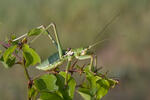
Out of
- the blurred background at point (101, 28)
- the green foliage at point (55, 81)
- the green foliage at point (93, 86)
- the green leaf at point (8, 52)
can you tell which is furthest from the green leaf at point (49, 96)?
the blurred background at point (101, 28)

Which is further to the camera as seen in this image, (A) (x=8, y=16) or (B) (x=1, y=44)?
(A) (x=8, y=16)

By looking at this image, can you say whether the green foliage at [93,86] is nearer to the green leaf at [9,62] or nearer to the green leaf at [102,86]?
the green leaf at [102,86]

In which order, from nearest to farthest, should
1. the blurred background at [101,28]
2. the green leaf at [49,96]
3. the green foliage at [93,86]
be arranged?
1. the green leaf at [49,96]
2. the green foliage at [93,86]
3. the blurred background at [101,28]

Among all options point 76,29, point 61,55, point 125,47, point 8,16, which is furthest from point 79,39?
point 61,55

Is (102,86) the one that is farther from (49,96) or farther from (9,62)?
(9,62)

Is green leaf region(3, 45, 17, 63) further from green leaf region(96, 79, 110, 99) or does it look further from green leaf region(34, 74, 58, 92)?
green leaf region(96, 79, 110, 99)

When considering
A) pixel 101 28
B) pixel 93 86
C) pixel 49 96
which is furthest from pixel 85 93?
pixel 101 28

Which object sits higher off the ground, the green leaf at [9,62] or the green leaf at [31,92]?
the green leaf at [9,62]

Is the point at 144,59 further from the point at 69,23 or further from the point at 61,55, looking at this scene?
the point at 61,55
